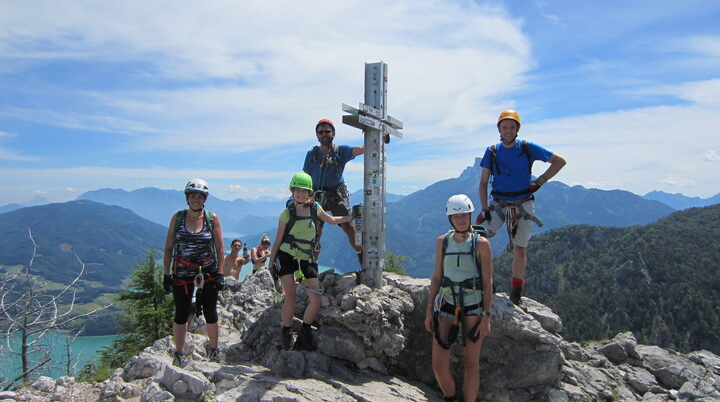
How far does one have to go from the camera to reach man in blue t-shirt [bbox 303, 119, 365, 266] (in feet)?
26.2

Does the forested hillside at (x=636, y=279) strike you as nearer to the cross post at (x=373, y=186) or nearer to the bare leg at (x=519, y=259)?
the bare leg at (x=519, y=259)

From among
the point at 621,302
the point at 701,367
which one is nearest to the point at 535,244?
the point at 621,302

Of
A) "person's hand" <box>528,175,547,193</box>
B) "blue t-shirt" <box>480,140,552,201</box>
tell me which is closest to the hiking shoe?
"blue t-shirt" <box>480,140,552,201</box>

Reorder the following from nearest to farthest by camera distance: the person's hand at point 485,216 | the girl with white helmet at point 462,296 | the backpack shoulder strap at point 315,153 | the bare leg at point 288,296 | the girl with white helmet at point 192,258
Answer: the girl with white helmet at point 462,296 < the girl with white helmet at point 192,258 < the bare leg at point 288,296 < the person's hand at point 485,216 < the backpack shoulder strap at point 315,153

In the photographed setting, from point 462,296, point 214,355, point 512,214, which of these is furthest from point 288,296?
point 512,214

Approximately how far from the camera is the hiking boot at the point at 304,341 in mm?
7004

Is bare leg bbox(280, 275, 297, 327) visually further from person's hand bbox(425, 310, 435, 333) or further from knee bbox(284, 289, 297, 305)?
person's hand bbox(425, 310, 435, 333)

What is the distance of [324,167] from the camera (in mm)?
8078

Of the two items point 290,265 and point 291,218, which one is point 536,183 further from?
point 290,265

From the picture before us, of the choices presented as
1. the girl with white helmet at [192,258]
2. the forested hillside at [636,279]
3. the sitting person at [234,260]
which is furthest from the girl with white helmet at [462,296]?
the forested hillside at [636,279]

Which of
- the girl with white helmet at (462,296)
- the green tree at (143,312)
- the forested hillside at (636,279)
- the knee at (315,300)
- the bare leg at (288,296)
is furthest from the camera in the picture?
the forested hillside at (636,279)

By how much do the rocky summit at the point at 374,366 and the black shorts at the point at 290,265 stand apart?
3.49ft

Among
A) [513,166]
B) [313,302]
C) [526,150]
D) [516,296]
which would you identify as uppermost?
[526,150]

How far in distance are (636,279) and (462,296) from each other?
14427 centimetres
